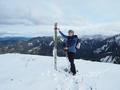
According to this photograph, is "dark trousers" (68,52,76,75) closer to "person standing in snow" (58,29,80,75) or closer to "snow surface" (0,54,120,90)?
"person standing in snow" (58,29,80,75)

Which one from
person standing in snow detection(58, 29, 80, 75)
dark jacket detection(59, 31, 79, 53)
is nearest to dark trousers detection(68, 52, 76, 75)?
person standing in snow detection(58, 29, 80, 75)

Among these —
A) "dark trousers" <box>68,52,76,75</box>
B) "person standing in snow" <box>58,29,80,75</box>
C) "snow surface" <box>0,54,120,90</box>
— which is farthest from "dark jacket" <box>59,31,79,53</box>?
"snow surface" <box>0,54,120,90</box>

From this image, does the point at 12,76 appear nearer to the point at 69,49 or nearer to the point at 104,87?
the point at 69,49

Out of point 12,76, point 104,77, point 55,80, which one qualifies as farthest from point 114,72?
point 12,76

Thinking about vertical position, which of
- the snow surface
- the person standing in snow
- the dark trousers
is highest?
the person standing in snow

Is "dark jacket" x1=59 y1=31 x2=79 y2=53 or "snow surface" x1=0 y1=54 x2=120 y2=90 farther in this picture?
"dark jacket" x1=59 y1=31 x2=79 y2=53

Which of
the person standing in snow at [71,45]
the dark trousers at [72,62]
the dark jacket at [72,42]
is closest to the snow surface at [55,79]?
the dark trousers at [72,62]

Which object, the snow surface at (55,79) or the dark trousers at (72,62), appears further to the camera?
the dark trousers at (72,62)

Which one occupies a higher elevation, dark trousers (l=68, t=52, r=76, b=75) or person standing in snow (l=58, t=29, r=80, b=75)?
person standing in snow (l=58, t=29, r=80, b=75)

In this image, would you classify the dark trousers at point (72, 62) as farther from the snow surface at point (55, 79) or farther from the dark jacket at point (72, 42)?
the snow surface at point (55, 79)

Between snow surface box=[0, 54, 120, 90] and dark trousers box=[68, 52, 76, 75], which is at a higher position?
dark trousers box=[68, 52, 76, 75]

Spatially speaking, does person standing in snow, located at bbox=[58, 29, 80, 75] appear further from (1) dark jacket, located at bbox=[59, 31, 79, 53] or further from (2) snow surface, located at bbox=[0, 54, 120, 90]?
(2) snow surface, located at bbox=[0, 54, 120, 90]

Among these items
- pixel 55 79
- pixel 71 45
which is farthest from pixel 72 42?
pixel 55 79

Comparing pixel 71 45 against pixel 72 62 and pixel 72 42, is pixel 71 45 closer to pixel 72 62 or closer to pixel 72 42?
pixel 72 42
